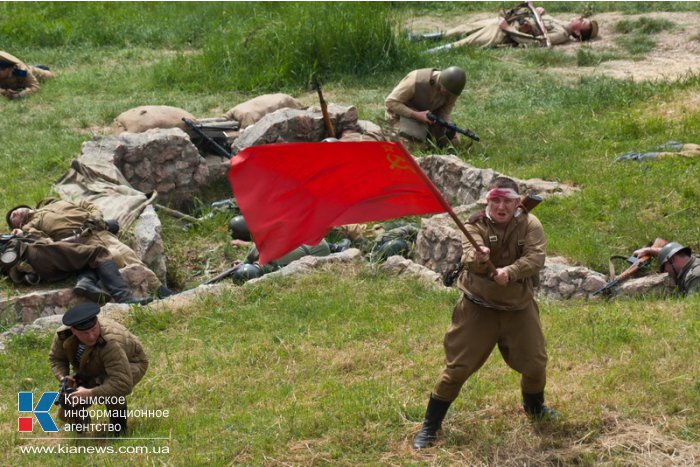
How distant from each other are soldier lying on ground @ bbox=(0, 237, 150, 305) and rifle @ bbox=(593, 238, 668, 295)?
4557mm

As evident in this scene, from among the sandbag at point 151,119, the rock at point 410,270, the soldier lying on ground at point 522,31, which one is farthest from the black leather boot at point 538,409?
the soldier lying on ground at point 522,31

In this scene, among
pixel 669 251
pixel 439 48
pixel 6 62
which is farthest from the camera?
pixel 439 48

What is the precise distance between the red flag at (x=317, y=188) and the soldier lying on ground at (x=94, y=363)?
4.36ft

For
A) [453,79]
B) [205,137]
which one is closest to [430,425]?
[453,79]

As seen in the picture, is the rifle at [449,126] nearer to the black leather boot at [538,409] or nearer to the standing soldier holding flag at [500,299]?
the black leather boot at [538,409]

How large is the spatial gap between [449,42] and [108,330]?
15.3m

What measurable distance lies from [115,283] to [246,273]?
1329mm

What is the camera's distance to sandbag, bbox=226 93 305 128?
16.2 m

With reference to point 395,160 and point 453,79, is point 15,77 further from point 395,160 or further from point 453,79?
point 395,160

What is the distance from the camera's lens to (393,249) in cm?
1149

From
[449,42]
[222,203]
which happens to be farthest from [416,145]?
[449,42]

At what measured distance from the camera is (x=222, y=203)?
45.6 feet

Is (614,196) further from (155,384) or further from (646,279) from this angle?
(155,384)

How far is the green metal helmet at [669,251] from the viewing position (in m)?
10.2
